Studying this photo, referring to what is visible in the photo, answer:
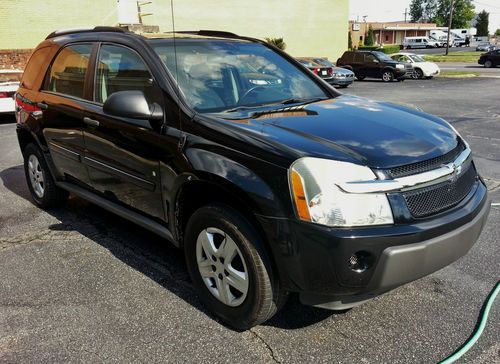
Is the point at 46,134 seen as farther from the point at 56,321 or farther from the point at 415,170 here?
the point at 415,170

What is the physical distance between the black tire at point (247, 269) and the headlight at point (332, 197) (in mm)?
379

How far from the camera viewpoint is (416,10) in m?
145

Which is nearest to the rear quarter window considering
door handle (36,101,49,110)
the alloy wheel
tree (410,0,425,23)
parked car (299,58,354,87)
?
door handle (36,101,49,110)

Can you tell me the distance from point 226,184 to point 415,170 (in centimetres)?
104

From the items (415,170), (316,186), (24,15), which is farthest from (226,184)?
(24,15)

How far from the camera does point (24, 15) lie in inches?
851

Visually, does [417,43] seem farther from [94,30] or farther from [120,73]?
[120,73]

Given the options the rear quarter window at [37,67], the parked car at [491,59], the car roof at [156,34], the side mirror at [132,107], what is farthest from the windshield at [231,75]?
the parked car at [491,59]

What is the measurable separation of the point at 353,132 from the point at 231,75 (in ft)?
4.04

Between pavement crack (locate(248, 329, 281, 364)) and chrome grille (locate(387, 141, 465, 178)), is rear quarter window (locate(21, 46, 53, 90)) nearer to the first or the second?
pavement crack (locate(248, 329, 281, 364))

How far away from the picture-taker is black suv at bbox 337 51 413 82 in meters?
25.0

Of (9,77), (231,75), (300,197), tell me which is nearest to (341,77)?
(9,77)

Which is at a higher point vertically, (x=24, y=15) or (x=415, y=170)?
(x=24, y=15)

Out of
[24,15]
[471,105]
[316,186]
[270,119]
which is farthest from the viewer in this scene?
[24,15]
